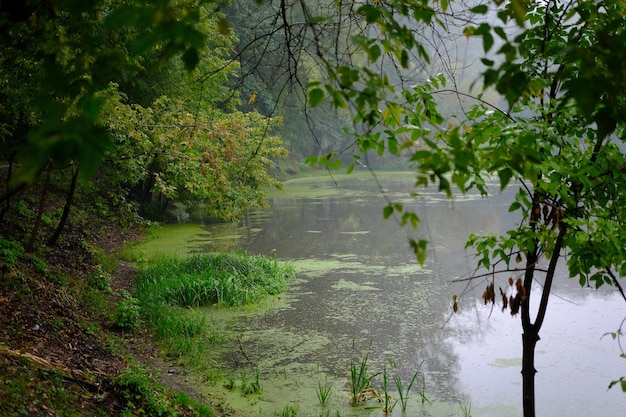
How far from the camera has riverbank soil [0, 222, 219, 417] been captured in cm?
338

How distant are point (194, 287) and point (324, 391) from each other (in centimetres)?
315

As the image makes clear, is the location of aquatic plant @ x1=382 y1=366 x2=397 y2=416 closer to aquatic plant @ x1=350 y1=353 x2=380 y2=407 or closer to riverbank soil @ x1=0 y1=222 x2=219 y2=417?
aquatic plant @ x1=350 y1=353 x2=380 y2=407

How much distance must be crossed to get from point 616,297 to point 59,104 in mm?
8335

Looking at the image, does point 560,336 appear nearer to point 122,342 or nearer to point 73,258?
point 122,342

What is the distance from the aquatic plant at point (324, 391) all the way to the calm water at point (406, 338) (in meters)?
0.05

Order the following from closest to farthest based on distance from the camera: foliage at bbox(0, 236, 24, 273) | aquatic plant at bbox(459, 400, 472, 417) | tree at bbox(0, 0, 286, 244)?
tree at bbox(0, 0, 286, 244)
aquatic plant at bbox(459, 400, 472, 417)
foliage at bbox(0, 236, 24, 273)

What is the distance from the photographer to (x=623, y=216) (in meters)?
2.55

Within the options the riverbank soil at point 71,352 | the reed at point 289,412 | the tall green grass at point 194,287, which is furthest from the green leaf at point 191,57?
the tall green grass at point 194,287

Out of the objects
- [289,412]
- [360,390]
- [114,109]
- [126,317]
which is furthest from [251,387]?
[114,109]

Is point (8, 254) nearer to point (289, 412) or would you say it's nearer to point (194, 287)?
point (194, 287)

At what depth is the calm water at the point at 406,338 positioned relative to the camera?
5023 mm

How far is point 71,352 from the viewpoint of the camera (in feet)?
14.3

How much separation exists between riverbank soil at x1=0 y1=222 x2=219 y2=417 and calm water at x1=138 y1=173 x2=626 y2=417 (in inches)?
27.6

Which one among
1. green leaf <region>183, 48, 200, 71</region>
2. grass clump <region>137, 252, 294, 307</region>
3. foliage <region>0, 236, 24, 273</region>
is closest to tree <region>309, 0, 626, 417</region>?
green leaf <region>183, 48, 200, 71</region>
